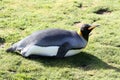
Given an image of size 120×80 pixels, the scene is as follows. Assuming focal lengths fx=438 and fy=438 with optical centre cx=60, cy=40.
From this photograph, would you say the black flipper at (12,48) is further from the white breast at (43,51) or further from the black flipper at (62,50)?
the black flipper at (62,50)

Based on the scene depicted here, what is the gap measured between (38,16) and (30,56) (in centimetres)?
238

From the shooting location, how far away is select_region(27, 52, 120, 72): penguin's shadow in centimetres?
731

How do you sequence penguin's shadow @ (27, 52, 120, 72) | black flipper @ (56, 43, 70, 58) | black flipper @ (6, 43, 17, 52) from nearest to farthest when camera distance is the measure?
penguin's shadow @ (27, 52, 120, 72) → black flipper @ (56, 43, 70, 58) → black flipper @ (6, 43, 17, 52)

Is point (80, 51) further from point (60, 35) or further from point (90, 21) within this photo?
point (90, 21)

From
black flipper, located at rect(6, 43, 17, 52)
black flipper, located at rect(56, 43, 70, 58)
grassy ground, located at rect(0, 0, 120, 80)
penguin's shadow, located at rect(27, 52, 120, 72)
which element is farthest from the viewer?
black flipper, located at rect(6, 43, 17, 52)

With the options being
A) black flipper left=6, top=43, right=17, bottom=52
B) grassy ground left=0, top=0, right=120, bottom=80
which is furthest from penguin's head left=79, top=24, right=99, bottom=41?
black flipper left=6, top=43, right=17, bottom=52

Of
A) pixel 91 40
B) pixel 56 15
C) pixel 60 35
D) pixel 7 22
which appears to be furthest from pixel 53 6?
pixel 60 35

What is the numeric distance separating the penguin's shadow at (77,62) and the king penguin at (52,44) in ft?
0.30

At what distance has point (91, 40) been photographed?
8375 mm

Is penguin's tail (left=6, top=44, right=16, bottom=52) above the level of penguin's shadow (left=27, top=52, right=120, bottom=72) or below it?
above

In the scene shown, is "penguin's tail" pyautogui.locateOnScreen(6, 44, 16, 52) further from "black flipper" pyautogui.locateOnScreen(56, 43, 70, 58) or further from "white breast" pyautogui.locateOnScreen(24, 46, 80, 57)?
"black flipper" pyautogui.locateOnScreen(56, 43, 70, 58)

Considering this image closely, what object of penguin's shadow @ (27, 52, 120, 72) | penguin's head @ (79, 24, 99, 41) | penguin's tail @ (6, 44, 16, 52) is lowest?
penguin's shadow @ (27, 52, 120, 72)

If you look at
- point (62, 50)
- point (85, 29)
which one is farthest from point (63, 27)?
point (62, 50)

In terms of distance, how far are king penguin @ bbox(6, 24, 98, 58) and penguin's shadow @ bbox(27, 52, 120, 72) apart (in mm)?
92
